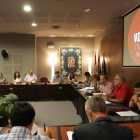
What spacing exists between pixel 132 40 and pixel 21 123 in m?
3.81

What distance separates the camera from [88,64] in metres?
8.88

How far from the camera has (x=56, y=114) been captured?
4.63m

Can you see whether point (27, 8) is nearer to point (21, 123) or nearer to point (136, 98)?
point (136, 98)

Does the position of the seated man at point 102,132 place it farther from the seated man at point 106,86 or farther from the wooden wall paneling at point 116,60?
the wooden wall paneling at point 116,60

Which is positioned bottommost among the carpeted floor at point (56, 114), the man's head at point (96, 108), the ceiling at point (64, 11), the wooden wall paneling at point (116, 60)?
the carpeted floor at point (56, 114)

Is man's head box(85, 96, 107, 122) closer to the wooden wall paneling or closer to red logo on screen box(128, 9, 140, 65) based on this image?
red logo on screen box(128, 9, 140, 65)

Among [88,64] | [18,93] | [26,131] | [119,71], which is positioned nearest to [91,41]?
[88,64]

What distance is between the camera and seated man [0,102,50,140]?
3.22 feet

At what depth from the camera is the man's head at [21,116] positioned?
1.08 metres

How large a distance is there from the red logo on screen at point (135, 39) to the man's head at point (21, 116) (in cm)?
343

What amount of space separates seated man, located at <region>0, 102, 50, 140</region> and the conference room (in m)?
0.04

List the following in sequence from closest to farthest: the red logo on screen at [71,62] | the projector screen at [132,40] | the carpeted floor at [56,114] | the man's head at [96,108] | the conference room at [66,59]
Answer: the man's head at [96,108] < the conference room at [66,59] < the projector screen at [132,40] < the carpeted floor at [56,114] < the red logo on screen at [71,62]

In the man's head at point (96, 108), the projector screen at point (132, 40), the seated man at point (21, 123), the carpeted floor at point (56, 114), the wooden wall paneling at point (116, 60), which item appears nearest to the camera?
the seated man at point (21, 123)

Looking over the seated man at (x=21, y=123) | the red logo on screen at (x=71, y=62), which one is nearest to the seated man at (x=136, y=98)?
the seated man at (x=21, y=123)
